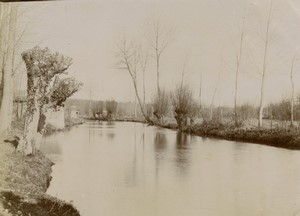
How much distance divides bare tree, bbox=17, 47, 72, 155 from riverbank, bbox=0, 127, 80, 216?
0.20ft

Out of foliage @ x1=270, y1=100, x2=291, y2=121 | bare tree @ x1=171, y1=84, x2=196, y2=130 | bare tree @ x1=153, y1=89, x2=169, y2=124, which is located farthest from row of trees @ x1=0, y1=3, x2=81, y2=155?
foliage @ x1=270, y1=100, x2=291, y2=121

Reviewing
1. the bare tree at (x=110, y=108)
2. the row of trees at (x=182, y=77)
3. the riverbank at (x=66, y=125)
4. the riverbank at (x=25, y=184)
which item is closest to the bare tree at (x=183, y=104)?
the row of trees at (x=182, y=77)

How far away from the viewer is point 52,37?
2.97 meters

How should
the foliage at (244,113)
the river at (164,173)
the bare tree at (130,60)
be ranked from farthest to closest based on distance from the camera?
the bare tree at (130,60), the foliage at (244,113), the river at (164,173)

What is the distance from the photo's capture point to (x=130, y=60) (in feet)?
9.21

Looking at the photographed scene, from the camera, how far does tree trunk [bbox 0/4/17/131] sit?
118 inches

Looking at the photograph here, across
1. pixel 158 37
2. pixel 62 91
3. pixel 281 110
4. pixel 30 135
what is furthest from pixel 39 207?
pixel 281 110

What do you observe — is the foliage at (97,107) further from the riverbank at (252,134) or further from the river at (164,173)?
the riverbank at (252,134)

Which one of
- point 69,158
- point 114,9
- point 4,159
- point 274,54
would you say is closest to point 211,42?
point 274,54

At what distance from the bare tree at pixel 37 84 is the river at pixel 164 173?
98mm

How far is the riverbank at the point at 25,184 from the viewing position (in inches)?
108

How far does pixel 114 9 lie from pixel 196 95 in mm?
635

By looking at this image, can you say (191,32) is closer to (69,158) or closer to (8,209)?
(69,158)

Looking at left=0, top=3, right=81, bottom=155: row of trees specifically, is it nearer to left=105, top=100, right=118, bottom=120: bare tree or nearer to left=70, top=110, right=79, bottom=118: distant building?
left=70, top=110, right=79, bottom=118: distant building
